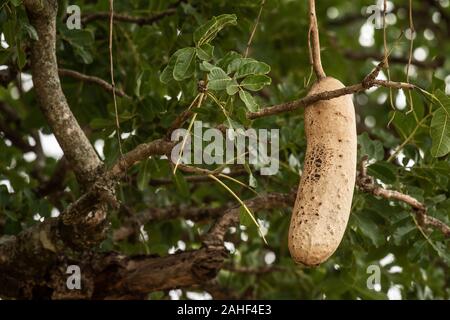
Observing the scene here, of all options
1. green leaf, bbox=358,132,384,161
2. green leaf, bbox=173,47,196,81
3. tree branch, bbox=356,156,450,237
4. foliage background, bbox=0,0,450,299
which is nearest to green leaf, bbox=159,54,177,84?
green leaf, bbox=173,47,196,81

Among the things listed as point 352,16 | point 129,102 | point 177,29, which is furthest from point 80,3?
point 352,16

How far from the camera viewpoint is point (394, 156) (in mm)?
1999

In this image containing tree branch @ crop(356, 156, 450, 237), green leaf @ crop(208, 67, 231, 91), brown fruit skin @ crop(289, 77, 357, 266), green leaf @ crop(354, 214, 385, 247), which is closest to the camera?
brown fruit skin @ crop(289, 77, 357, 266)

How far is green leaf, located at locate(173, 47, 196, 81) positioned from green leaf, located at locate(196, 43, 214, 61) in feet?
0.04

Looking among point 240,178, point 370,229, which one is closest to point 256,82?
point 370,229

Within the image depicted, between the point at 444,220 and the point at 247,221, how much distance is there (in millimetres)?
514

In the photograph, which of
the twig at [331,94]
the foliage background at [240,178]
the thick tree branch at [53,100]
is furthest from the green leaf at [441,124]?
the thick tree branch at [53,100]

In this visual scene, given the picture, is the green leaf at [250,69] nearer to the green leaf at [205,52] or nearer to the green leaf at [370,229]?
the green leaf at [205,52]

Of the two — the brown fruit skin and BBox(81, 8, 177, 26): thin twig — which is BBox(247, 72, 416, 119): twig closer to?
the brown fruit skin

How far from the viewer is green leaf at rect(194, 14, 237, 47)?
58.7 inches

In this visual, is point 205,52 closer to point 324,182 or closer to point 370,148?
point 324,182

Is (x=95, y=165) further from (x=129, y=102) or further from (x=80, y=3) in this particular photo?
(x=80, y=3)

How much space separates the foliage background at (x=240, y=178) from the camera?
6.38 feet

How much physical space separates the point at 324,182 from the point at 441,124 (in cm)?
27
